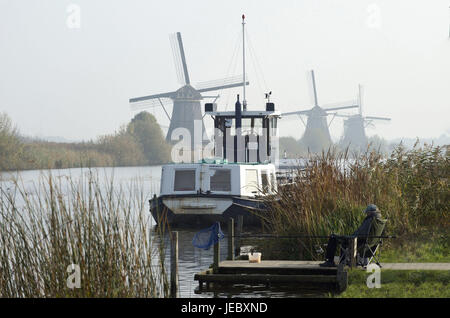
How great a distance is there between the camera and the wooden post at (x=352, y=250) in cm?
1341

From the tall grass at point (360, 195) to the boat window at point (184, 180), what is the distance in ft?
25.6

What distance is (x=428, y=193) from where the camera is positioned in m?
19.0

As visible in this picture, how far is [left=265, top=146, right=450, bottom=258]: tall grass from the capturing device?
16.0 meters

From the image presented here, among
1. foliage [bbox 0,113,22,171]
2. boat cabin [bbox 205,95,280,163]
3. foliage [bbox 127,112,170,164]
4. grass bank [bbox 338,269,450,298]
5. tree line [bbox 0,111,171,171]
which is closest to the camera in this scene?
grass bank [bbox 338,269,450,298]

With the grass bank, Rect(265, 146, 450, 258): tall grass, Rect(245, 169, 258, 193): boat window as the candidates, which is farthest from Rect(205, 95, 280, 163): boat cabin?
the grass bank

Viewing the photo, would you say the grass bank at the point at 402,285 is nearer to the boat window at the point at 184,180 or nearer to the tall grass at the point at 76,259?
the tall grass at the point at 76,259

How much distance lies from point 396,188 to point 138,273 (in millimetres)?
9349

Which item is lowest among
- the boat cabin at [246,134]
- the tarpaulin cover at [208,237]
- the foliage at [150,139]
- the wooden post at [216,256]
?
the wooden post at [216,256]

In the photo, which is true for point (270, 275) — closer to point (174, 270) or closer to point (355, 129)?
point (174, 270)

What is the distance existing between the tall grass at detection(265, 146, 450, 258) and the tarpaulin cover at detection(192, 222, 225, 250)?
1.87 m

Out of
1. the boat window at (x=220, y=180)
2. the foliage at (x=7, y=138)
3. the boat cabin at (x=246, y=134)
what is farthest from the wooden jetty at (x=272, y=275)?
the foliage at (x=7, y=138)

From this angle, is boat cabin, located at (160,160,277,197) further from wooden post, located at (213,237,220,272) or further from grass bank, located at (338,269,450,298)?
grass bank, located at (338,269,450,298)

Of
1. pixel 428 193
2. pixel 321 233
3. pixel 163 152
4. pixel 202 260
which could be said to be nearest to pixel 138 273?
pixel 321 233
